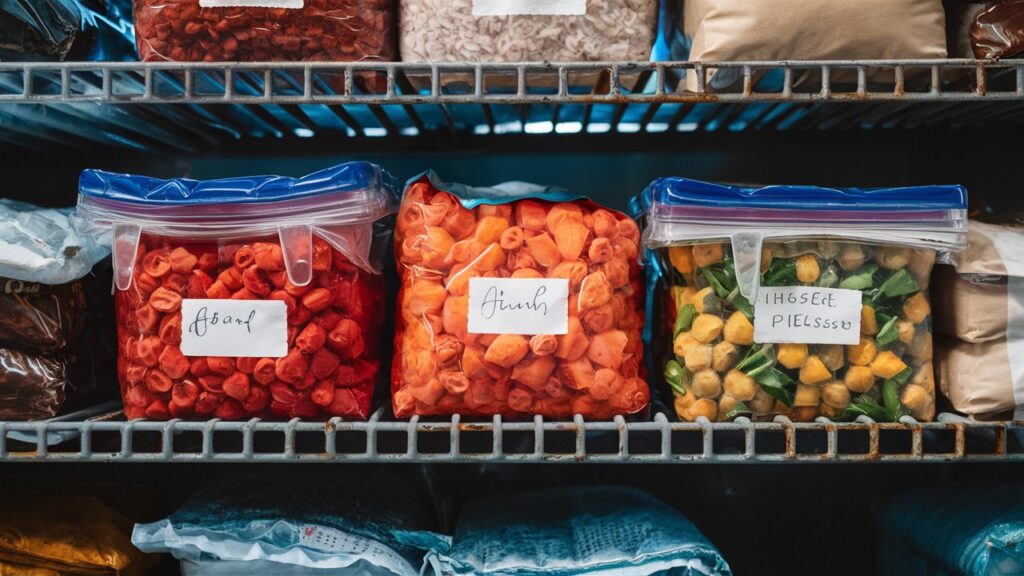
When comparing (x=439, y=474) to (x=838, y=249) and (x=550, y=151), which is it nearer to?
(x=550, y=151)

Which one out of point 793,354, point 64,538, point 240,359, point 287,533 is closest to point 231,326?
point 240,359

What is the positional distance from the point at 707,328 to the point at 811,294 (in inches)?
4.8

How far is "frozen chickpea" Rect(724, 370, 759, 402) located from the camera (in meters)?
0.84

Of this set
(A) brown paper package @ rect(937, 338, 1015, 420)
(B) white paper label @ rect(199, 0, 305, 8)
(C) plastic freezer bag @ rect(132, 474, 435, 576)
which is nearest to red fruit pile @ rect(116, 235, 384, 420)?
(C) plastic freezer bag @ rect(132, 474, 435, 576)

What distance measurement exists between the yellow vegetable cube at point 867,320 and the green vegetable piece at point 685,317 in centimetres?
19

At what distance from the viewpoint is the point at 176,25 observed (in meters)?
0.83

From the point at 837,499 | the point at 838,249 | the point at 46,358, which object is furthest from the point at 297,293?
the point at 837,499

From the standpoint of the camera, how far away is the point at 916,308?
85 centimetres

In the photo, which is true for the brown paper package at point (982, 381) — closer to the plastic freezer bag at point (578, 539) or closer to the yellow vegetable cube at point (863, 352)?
the yellow vegetable cube at point (863, 352)

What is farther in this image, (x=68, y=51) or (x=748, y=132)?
(x=748, y=132)

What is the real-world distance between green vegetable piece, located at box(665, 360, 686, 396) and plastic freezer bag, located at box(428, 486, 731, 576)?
183 millimetres

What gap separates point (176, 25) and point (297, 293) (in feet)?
1.09

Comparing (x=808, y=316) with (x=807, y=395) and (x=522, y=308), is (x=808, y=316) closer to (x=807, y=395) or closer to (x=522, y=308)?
(x=807, y=395)

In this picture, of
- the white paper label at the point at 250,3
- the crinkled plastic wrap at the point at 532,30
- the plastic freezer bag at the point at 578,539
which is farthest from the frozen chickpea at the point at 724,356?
the white paper label at the point at 250,3
